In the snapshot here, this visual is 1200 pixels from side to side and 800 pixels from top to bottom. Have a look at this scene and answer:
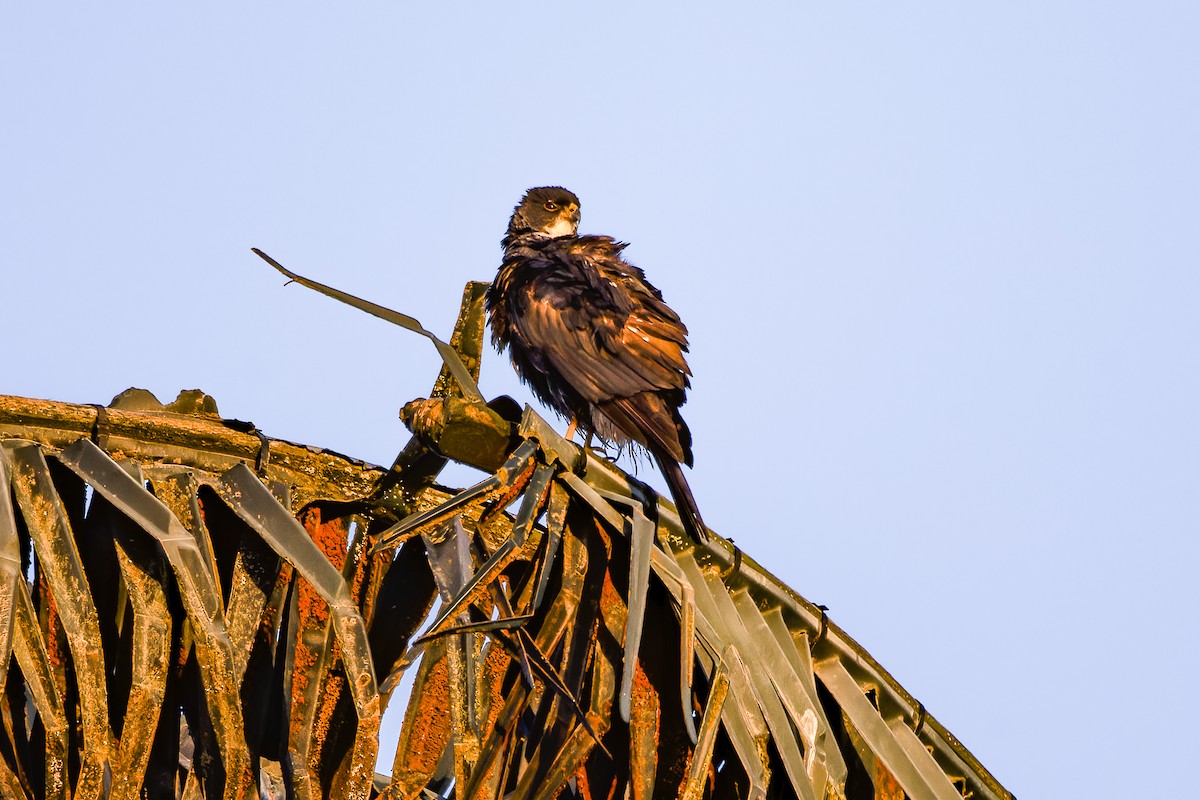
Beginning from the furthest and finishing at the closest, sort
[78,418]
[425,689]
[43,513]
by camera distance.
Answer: [425,689], [78,418], [43,513]

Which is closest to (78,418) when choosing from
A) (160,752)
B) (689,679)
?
(160,752)

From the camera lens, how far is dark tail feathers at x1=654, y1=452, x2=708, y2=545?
465 centimetres

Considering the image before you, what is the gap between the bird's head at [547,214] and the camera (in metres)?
8.23

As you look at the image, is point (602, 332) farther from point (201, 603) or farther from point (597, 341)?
point (201, 603)

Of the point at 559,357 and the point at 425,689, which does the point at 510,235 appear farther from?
the point at 425,689

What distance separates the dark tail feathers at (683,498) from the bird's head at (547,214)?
2748 millimetres

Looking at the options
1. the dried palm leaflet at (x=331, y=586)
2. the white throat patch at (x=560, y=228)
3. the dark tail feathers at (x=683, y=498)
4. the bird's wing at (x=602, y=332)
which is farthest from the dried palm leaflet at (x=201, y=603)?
the white throat patch at (x=560, y=228)

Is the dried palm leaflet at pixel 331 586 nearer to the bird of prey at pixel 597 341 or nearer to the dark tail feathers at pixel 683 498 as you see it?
the dark tail feathers at pixel 683 498

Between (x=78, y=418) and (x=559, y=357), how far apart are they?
2850 mm

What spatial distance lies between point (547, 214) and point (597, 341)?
6.64 feet

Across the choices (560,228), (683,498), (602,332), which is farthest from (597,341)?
(560,228)

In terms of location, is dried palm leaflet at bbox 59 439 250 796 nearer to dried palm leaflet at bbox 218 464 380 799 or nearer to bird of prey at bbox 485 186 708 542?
dried palm leaflet at bbox 218 464 380 799

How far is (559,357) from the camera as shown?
21.2 ft

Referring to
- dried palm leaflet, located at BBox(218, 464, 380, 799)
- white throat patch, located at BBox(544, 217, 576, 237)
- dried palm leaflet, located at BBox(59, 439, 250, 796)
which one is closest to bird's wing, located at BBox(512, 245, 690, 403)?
white throat patch, located at BBox(544, 217, 576, 237)
